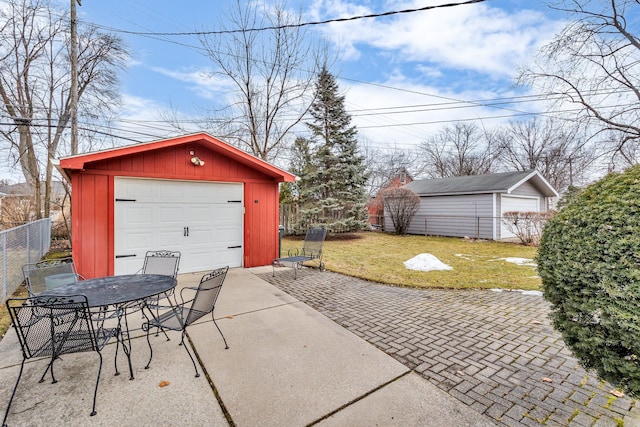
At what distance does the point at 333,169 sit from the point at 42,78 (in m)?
12.7

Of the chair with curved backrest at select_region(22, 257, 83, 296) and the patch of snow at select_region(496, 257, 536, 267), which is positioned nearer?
the chair with curved backrest at select_region(22, 257, 83, 296)

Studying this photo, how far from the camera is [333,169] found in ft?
42.5

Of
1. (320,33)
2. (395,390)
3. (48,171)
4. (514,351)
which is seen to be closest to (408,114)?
(320,33)

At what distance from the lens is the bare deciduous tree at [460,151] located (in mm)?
25969

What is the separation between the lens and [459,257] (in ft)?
27.8

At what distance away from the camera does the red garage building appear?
5.06 m

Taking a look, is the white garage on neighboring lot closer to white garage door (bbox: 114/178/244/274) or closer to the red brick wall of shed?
the red brick wall of shed

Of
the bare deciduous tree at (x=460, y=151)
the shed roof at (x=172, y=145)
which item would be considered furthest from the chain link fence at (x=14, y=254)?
the bare deciduous tree at (x=460, y=151)

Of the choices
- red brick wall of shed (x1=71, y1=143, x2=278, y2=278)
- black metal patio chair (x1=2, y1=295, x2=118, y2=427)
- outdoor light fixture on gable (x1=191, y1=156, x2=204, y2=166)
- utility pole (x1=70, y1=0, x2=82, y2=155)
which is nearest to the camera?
black metal patio chair (x1=2, y1=295, x2=118, y2=427)

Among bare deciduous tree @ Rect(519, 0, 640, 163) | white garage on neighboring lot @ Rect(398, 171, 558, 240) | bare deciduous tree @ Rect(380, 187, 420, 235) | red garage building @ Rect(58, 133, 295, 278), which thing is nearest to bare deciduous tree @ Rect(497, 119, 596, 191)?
white garage on neighboring lot @ Rect(398, 171, 558, 240)

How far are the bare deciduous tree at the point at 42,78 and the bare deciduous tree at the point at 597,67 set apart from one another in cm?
1553

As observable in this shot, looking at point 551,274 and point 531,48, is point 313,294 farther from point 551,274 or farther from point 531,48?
point 531,48

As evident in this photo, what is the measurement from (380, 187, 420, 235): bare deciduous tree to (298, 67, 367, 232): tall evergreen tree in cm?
229

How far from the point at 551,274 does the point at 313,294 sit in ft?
11.5
